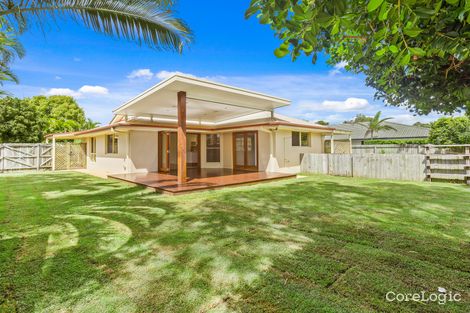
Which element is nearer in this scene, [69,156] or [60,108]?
[69,156]

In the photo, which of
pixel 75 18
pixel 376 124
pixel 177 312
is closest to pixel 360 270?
pixel 177 312

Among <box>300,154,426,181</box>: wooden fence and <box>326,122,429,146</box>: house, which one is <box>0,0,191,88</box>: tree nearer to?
<box>300,154,426,181</box>: wooden fence

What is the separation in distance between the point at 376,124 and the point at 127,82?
2776cm

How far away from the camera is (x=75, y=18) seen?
436 cm

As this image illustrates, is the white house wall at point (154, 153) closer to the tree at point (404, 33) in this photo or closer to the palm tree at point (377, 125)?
the tree at point (404, 33)

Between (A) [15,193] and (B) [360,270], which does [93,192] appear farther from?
(B) [360,270]

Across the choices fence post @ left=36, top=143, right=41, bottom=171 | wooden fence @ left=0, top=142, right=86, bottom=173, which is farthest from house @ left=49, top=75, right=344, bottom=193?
wooden fence @ left=0, top=142, right=86, bottom=173

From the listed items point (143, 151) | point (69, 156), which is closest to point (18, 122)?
point (69, 156)

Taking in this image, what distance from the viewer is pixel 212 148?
612 inches

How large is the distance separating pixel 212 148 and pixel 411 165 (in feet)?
34.4

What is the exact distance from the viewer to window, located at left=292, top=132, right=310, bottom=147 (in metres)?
14.0

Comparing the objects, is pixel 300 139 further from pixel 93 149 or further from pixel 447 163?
pixel 93 149

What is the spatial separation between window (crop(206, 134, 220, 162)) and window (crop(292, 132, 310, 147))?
4769 millimetres

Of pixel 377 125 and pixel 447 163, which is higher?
pixel 377 125
